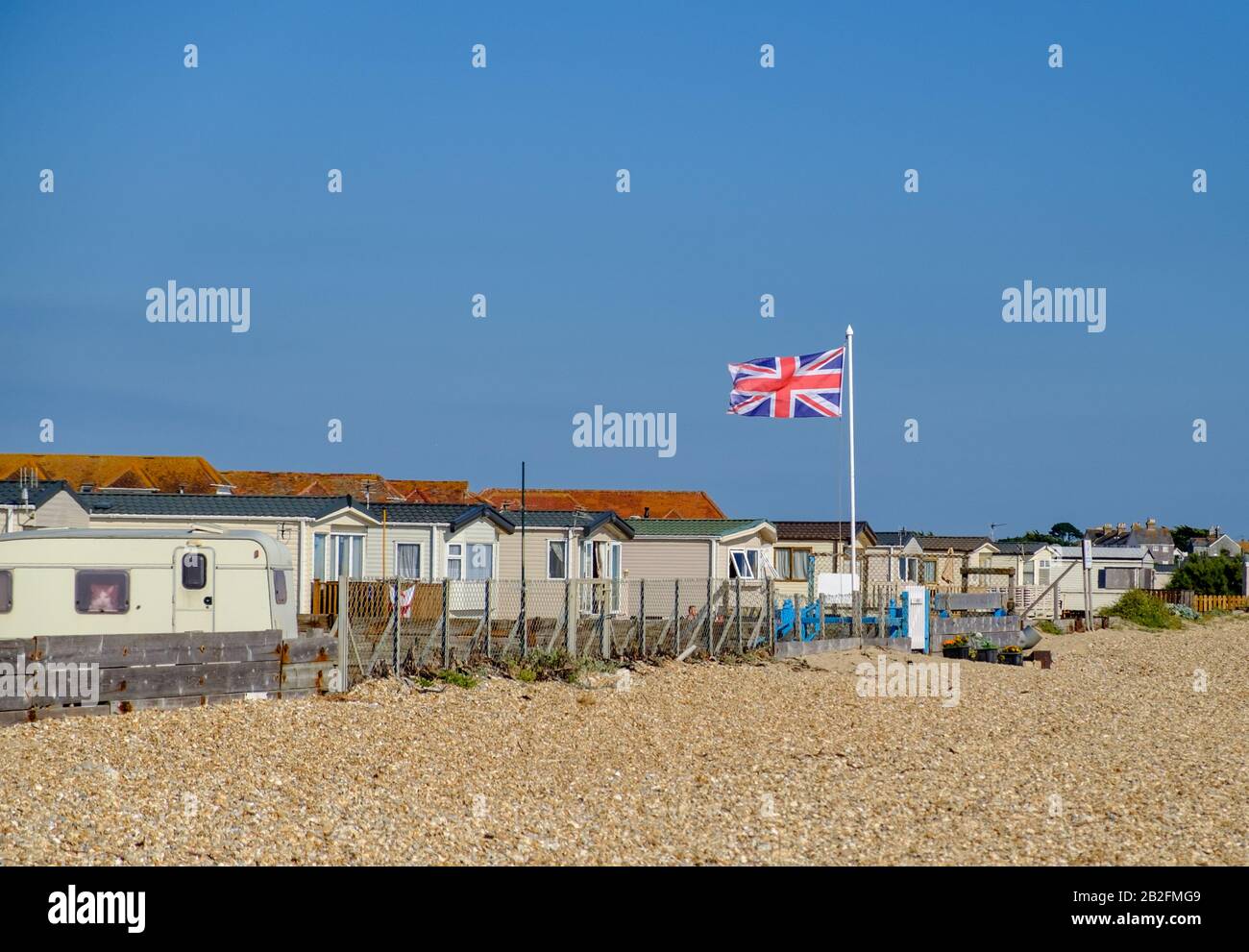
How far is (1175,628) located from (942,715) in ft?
109

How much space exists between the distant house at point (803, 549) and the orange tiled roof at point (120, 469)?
2006cm

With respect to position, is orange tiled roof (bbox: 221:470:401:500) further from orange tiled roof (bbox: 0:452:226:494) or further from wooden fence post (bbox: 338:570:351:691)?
wooden fence post (bbox: 338:570:351:691)

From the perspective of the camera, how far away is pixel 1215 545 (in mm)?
127500

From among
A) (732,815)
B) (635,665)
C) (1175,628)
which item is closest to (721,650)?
(635,665)

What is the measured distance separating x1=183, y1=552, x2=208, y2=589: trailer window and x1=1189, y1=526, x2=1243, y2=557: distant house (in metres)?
112

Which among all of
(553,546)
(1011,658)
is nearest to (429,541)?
(553,546)

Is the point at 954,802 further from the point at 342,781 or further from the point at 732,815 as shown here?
the point at 342,781

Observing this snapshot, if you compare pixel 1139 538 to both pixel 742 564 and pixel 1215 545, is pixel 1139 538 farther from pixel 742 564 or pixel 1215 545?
pixel 742 564

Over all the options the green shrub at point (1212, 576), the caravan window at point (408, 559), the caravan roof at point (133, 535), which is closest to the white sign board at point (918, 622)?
the caravan window at point (408, 559)

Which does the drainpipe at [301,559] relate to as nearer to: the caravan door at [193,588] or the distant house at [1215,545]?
the caravan door at [193,588]

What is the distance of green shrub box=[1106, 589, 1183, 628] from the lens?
50.7 m
